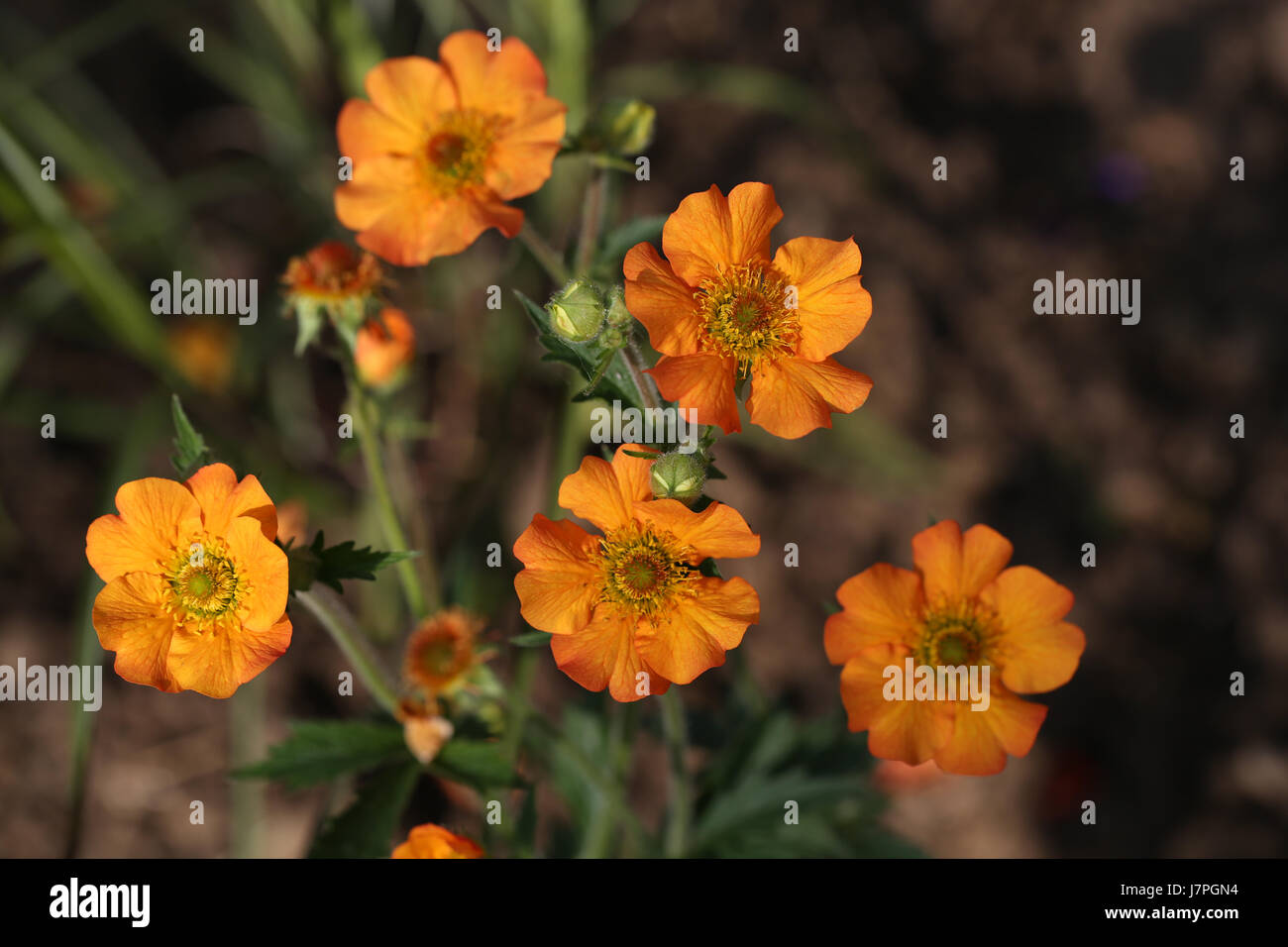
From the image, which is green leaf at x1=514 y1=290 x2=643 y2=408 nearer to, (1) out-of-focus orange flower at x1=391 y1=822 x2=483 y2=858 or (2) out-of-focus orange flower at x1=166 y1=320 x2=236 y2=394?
(1) out-of-focus orange flower at x1=391 y1=822 x2=483 y2=858

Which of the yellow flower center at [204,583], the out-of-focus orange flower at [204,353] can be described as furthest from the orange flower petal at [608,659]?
the out-of-focus orange flower at [204,353]

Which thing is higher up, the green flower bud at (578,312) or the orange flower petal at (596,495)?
the green flower bud at (578,312)

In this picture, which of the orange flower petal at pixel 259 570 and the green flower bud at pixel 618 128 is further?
the green flower bud at pixel 618 128

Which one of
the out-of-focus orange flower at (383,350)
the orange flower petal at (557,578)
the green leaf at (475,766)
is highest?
the out-of-focus orange flower at (383,350)

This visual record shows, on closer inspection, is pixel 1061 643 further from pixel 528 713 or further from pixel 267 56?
pixel 267 56

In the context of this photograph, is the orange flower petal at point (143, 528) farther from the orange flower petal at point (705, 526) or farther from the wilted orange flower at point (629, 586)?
the orange flower petal at point (705, 526)

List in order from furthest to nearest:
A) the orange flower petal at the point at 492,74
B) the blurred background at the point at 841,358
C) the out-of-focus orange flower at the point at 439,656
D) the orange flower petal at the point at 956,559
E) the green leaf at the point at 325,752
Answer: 1. the blurred background at the point at 841,358
2. the out-of-focus orange flower at the point at 439,656
3. the orange flower petal at the point at 492,74
4. the green leaf at the point at 325,752
5. the orange flower petal at the point at 956,559

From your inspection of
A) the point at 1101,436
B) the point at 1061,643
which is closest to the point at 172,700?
the point at 1061,643
